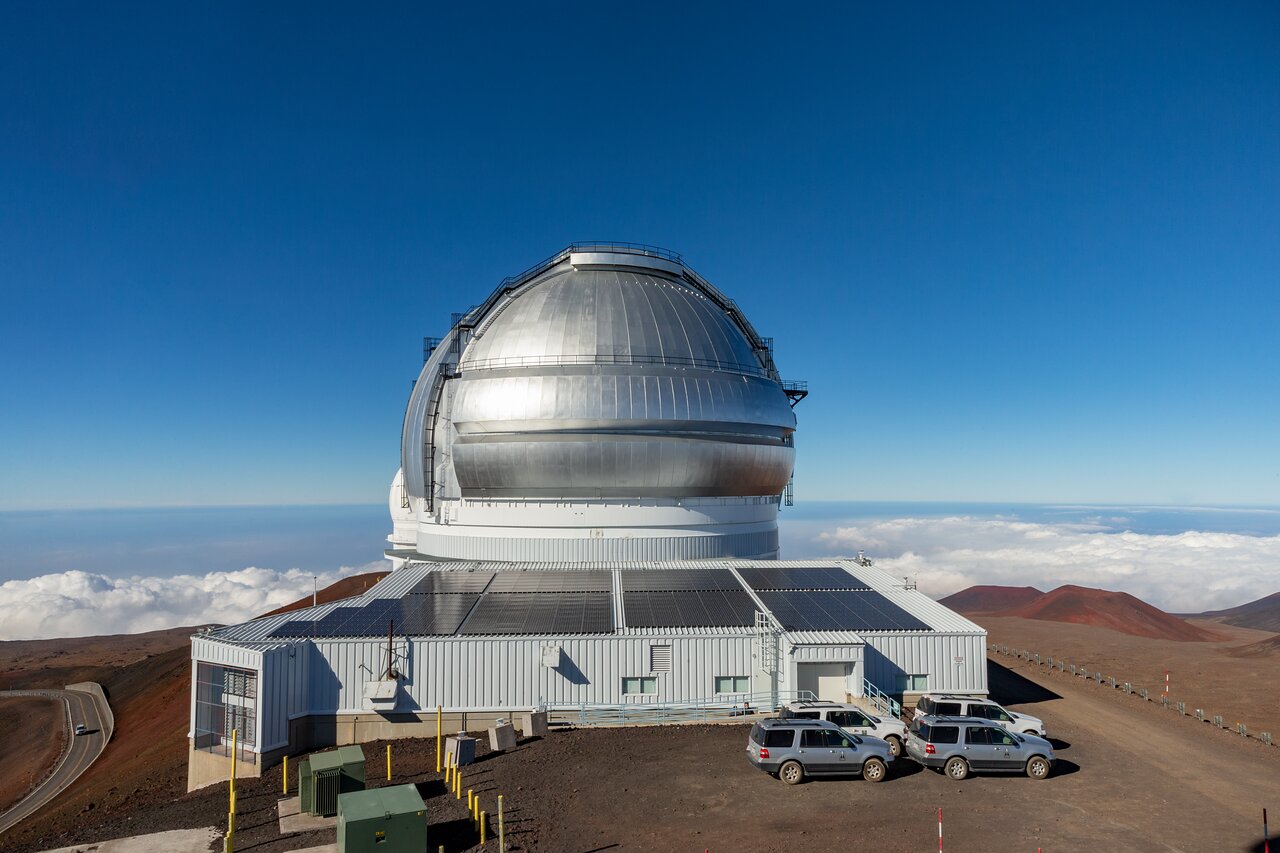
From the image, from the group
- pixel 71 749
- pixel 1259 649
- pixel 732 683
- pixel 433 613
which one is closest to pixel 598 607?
pixel 732 683

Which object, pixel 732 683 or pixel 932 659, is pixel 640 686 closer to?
pixel 732 683

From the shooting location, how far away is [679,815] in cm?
1451

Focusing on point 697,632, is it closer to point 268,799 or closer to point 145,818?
point 268,799

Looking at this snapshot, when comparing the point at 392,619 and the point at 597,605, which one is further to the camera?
the point at 597,605

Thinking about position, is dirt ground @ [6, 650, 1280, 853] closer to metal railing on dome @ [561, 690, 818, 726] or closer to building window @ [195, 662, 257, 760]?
metal railing on dome @ [561, 690, 818, 726]

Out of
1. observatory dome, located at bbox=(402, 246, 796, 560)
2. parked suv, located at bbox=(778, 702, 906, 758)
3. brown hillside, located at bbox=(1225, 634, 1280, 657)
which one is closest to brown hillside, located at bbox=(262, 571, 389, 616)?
observatory dome, located at bbox=(402, 246, 796, 560)

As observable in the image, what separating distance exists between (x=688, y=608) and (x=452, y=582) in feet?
34.6

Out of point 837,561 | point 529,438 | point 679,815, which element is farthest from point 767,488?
point 679,815

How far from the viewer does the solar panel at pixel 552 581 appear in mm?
27484

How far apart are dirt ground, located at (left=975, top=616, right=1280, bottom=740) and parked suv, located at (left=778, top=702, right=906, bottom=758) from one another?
48.0ft

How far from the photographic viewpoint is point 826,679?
21297 millimetres

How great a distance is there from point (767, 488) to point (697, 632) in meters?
15.8

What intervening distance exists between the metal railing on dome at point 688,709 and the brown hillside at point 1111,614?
2028 inches

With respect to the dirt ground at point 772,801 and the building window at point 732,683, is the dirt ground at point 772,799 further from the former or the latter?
the building window at point 732,683
